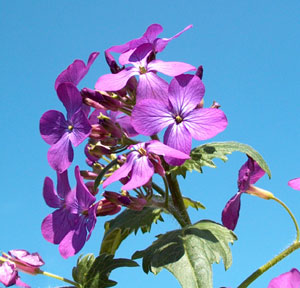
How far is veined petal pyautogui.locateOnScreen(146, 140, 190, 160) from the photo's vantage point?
2.11 metres

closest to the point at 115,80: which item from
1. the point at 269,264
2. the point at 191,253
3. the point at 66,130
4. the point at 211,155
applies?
the point at 66,130

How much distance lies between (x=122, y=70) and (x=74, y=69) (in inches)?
8.2

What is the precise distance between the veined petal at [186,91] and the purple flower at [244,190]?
0.43m

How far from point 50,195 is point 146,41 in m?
0.83

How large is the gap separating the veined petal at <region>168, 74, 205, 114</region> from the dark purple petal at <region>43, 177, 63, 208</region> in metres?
0.72

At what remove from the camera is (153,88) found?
2.30 meters

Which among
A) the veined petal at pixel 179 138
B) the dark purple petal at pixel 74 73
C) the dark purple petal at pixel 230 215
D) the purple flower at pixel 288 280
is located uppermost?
the dark purple petal at pixel 74 73

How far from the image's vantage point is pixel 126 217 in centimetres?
254

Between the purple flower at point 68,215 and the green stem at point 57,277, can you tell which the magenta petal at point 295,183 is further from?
the green stem at point 57,277

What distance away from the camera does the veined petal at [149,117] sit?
2211 mm

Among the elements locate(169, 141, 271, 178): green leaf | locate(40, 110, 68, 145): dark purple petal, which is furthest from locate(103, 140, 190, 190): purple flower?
locate(40, 110, 68, 145): dark purple petal

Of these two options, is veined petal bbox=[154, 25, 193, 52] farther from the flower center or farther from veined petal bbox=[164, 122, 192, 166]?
veined petal bbox=[164, 122, 192, 166]

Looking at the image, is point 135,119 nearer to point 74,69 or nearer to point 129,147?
point 129,147

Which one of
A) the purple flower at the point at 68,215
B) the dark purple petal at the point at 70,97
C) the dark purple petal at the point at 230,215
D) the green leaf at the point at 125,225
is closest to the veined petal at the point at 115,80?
the dark purple petal at the point at 70,97
